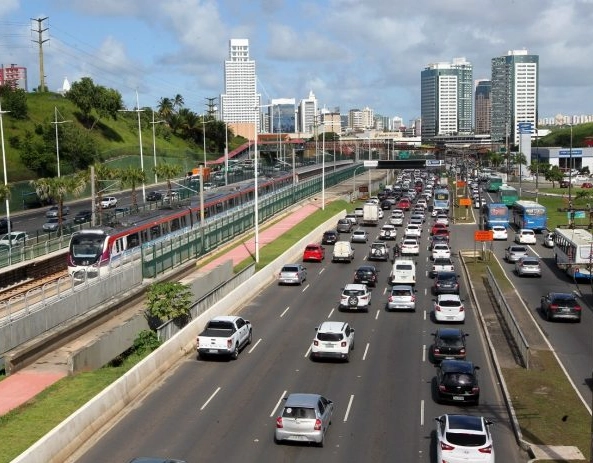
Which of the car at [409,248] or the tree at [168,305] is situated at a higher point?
the tree at [168,305]

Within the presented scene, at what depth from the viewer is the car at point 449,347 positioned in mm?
29766

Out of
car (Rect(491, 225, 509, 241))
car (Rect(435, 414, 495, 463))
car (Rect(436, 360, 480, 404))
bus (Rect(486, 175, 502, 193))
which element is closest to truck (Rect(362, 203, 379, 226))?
car (Rect(491, 225, 509, 241))

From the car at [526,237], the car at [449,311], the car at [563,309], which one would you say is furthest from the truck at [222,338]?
the car at [526,237]

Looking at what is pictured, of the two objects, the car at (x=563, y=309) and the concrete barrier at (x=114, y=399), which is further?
the car at (x=563, y=309)

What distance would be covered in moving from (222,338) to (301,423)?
33.1 ft

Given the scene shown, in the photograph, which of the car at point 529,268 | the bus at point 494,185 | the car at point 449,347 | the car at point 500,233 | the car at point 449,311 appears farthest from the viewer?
the bus at point 494,185

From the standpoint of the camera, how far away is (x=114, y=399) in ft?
79.4

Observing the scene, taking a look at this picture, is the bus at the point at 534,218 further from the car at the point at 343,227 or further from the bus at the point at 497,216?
the car at the point at 343,227

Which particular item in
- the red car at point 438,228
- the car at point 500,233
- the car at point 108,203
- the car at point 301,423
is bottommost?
the car at point 500,233

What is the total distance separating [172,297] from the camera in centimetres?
3475

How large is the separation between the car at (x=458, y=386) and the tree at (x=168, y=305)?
13272 mm

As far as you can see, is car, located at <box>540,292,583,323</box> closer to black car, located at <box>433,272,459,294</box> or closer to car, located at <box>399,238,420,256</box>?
black car, located at <box>433,272,459,294</box>

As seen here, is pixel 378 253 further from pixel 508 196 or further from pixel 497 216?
pixel 508 196

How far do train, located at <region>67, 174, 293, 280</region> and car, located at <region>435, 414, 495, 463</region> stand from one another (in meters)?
20.1
